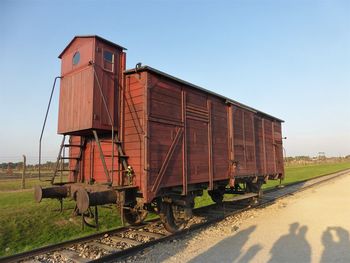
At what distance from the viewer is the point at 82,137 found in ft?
30.2

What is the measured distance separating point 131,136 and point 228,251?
3.54 meters

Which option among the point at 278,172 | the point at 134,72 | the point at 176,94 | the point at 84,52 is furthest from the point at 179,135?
the point at 278,172

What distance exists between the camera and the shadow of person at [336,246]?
20.2 ft

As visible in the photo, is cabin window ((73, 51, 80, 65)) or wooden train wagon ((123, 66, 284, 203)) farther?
cabin window ((73, 51, 80, 65))

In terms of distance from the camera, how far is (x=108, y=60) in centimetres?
810

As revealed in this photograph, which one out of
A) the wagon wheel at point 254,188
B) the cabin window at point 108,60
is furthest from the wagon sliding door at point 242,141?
the cabin window at point 108,60

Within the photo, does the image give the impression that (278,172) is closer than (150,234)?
No

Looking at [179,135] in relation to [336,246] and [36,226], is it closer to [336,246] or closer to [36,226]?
[336,246]

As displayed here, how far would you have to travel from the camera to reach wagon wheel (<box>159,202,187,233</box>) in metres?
8.05

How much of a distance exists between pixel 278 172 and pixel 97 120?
11375 mm

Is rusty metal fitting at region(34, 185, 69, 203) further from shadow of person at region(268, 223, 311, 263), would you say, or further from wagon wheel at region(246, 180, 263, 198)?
wagon wheel at region(246, 180, 263, 198)

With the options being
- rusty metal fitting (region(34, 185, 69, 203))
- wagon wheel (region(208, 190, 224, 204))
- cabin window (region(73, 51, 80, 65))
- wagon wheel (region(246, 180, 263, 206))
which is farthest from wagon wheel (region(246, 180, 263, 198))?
cabin window (region(73, 51, 80, 65))

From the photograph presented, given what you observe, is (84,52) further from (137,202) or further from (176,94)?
(137,202)

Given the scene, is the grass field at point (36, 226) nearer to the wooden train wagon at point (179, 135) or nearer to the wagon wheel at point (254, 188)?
the wooden train wagon at point (179, 135)
